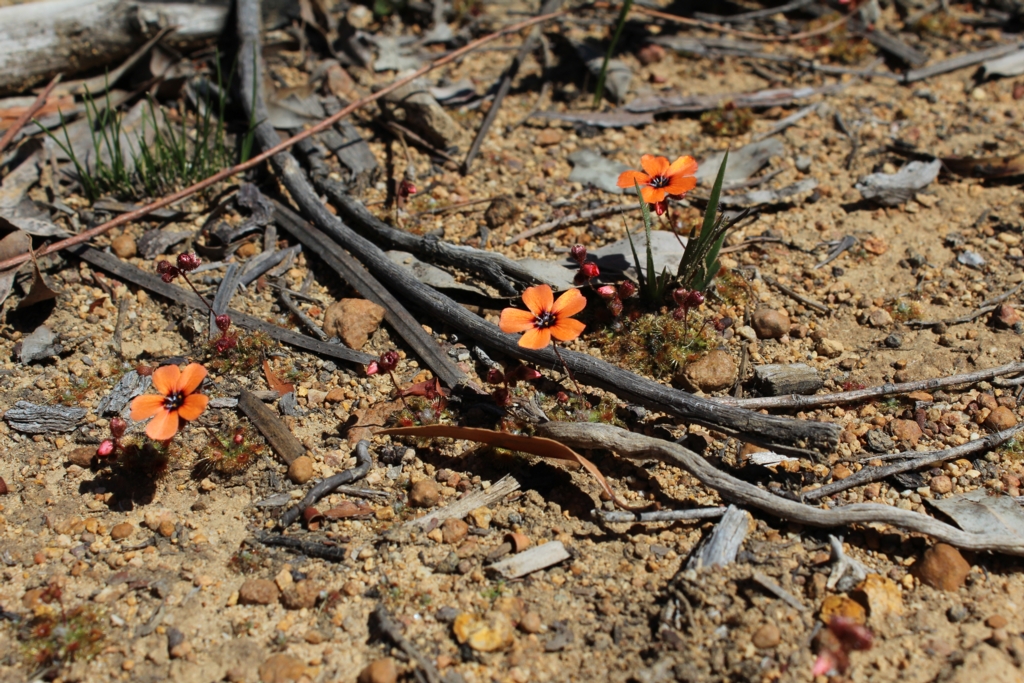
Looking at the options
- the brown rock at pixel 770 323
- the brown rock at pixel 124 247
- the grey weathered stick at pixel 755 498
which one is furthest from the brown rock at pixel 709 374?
the brown rock at pixel 124 247

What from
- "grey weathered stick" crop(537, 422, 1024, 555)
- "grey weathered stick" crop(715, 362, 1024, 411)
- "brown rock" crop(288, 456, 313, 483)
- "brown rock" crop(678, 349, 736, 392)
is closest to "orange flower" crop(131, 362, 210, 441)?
"brown rock" crop(288, 456, 313, 483)

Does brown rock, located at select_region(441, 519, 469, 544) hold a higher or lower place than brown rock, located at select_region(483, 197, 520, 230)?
lower

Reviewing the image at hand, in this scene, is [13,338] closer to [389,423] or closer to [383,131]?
[389,423]

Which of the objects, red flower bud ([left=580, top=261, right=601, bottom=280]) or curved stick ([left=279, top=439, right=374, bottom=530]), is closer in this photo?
curved stick ([left=279, top=439, right=374, bottom=530])

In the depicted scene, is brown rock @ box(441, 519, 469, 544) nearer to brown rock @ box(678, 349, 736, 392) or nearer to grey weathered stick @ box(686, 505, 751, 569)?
grey weathered stick @ box(686, 505, 751, 569)

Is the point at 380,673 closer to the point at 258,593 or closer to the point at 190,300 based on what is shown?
the point at 258,593

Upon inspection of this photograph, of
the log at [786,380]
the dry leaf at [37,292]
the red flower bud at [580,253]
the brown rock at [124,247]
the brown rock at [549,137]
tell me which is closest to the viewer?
the log at [786,380]

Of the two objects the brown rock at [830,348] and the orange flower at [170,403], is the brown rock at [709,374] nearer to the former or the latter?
the brown rock at [830,348]

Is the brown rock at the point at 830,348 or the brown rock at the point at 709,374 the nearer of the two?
the brown rock at the point at 709,374
